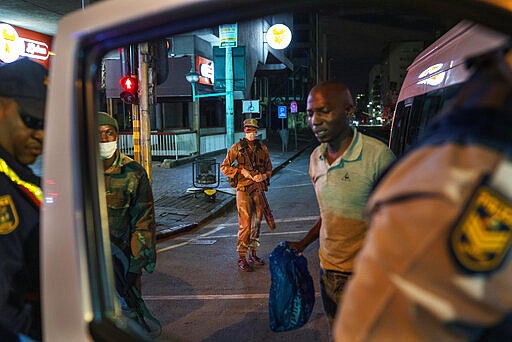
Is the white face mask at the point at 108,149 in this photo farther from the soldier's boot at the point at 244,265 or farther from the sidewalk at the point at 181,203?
the sidewalk at the point at 181,203

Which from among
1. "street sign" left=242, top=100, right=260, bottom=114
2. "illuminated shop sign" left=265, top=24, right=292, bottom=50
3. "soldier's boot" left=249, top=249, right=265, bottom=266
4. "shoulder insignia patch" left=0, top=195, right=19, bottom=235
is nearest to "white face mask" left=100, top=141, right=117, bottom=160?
"shoulder insignia patch" left=0, top=195, right=19, bottom=235

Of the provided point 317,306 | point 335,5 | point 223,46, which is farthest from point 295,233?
point 223,46

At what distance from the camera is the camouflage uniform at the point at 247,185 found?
652 centimetres

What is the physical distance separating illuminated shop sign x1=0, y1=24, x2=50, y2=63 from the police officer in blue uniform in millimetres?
13675

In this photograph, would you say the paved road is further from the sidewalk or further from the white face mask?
the white face mask

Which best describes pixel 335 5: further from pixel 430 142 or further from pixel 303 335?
pixel 303 335

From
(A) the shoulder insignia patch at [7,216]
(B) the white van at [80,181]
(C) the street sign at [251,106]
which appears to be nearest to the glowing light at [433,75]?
(B) the white van at [80,181]

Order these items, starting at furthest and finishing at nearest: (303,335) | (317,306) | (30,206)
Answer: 1. (317,306)
2. (303,335)
3. (30,206)

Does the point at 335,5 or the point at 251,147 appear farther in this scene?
the point at 251,147

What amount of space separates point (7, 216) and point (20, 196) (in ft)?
0.33

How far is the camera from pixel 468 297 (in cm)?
87

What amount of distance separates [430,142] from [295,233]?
7.31 meters

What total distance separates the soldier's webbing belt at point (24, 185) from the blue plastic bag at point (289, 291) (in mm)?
1360

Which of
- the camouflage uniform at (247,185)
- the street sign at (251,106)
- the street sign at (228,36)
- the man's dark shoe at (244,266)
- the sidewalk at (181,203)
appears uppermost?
the street sign at (228,36)
